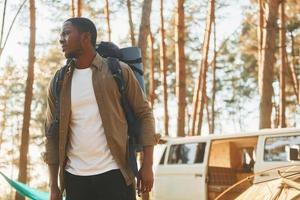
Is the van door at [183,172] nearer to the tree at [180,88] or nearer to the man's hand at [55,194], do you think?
the tree at [180,88]

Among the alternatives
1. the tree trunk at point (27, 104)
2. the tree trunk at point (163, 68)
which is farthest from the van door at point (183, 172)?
the tree trunk at point (163, 68)

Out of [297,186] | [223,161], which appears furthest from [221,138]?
[297,186]

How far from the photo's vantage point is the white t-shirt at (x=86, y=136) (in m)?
2.20

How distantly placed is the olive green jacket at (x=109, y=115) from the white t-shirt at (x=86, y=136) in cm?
2

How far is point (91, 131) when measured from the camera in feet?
7.27

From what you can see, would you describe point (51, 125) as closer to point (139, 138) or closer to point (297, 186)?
point (139, 138)

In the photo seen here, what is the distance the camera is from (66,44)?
7.55 ft

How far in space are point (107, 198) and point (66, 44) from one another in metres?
0.71

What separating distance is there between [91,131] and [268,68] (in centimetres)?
705

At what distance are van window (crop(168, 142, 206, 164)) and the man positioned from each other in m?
5.45

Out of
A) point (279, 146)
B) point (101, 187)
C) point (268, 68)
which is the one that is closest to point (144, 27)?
point (279, 146)

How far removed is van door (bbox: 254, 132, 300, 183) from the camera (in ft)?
20.9

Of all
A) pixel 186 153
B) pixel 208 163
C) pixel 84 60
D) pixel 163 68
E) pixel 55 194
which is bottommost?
pixel 208 163

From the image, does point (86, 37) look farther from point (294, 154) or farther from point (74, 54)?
point (294, 154)
